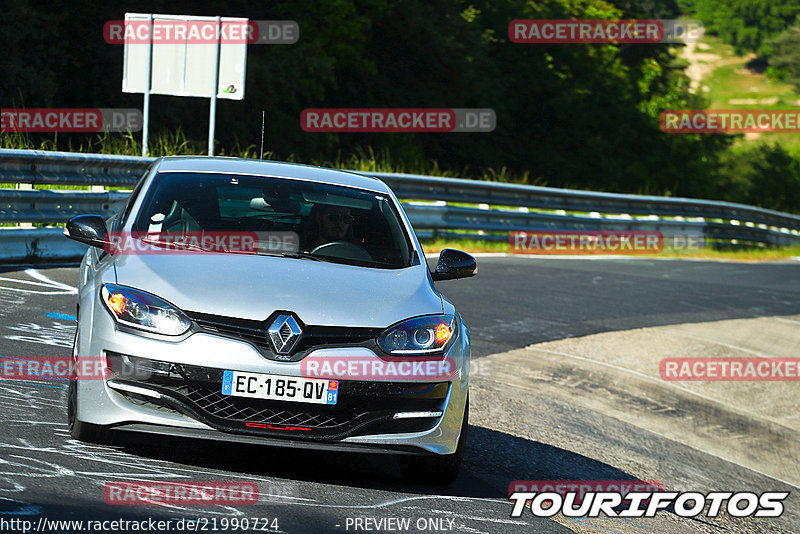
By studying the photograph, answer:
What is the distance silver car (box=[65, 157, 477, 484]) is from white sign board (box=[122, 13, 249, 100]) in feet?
44.4

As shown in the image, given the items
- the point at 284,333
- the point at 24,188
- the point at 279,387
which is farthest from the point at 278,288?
the point at 24,188

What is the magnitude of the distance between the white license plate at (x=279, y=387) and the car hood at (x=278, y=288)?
0.84 feet

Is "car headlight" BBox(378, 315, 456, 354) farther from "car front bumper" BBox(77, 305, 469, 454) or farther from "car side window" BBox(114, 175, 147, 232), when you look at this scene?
"car side window" BBox(114, 175, 147, 232)

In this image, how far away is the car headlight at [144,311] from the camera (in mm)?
5043

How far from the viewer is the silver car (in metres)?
5.02

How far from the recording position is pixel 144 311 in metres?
5.12

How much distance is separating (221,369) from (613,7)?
50154 millimetres

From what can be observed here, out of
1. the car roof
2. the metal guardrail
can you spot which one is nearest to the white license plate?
the car roof

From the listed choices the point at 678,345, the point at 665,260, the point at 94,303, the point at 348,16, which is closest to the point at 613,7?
the point at 348,16

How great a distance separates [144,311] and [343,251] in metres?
1.32

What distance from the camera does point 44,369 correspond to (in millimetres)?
7230

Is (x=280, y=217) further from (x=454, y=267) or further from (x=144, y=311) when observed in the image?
(x=144, y=311)

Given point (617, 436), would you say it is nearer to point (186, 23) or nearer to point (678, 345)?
point (678, 345)

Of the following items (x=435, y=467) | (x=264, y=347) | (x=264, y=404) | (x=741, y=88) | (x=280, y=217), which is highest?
(x=280, y=217)
